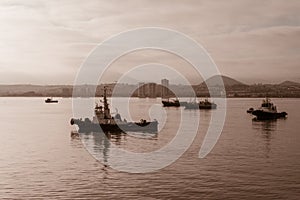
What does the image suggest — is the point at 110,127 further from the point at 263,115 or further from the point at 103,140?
the point at 263,115

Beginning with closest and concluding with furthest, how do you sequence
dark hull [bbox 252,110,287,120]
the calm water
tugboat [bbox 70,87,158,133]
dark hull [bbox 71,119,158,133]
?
the calm water
tugboat [bbox 70,87,158,133]
dark hull [bbox 71,119,158,133]
dark hull [bbox 252,110,287,120]

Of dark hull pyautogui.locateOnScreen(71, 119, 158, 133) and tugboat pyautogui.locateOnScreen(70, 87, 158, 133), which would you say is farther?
dark hull pyautogui.locateOnScreen(71, 119, 158, 133)

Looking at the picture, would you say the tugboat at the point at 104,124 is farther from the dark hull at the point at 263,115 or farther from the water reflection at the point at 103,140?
the dark hull at the point at 263,115

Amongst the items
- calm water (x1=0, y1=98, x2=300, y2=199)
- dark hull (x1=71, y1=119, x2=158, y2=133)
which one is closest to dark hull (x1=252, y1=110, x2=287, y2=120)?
dark hull (x1=71, y1=119, x2=158, y2=133)

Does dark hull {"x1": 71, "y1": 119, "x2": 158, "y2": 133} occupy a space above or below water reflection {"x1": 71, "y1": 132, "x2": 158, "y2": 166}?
above

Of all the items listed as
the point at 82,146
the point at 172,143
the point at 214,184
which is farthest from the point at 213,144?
the point at 214,184

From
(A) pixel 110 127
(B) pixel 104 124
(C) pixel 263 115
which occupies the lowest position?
(C) pixel 263 115

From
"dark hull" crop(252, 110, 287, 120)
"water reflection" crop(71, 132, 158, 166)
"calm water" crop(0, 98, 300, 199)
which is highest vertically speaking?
"dark hull" crop(252, 110, 287, 120)

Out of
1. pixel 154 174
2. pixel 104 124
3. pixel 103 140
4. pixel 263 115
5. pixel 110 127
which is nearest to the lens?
pixel 154 174

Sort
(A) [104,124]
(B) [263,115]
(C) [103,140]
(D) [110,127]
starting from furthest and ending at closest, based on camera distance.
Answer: (B) [263,115], (A) [104,124], (D) [110,127], (C) [103,140]

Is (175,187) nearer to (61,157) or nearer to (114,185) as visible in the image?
(114,185)

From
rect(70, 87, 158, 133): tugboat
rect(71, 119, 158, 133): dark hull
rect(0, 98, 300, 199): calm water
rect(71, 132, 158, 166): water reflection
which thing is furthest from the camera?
rect(71, 119, 158, 133): dark hull

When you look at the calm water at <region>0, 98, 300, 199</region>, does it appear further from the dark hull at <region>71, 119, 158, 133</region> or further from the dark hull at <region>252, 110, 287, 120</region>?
the dark hull at <region>252, 110, 287, 120</region>

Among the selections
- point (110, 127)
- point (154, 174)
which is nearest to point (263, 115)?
point (110, 127)
